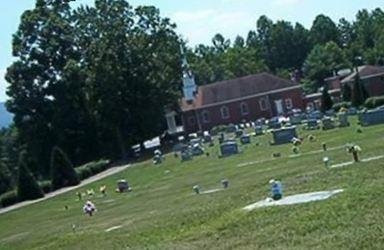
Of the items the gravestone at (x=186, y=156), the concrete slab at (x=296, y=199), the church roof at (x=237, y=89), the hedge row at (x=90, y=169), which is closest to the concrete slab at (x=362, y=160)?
the concrete slab at (x=296, y=199)

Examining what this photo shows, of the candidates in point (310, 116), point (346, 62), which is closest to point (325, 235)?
point (310, 116)

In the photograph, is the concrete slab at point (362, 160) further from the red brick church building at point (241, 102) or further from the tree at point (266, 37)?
the tree at point (266, 37)

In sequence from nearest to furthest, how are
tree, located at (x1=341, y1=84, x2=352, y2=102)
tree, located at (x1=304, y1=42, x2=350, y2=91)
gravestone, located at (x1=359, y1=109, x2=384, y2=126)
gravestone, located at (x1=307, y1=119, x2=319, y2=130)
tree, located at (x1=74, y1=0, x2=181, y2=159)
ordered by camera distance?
gravestone, located at (x1=359, y1=109, x2=384, y2=126) < gravestone, located at (x1=307, y1=119, x2=319, y2=130) < tree, located at (x1=74, y1=0, x2=181, y2=159) < tree, located at (x1=341, y1=84, x2=352, y2=102) < tree, located at (x1=304, y1=42, x2=350, y2=91)

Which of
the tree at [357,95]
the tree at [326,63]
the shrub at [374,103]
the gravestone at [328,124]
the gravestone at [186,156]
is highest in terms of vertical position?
the tree at [326,63]

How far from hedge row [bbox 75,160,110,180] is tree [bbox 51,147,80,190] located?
242cm

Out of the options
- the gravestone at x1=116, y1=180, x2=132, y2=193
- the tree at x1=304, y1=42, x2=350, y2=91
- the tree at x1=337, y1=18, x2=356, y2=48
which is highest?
the tree at x1=337, y1=18, x2=356, y2=48

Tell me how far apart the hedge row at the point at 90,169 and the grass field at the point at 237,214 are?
63.7 ft

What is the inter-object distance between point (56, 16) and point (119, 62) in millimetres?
10158

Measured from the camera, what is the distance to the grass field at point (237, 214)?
1474 centimetres

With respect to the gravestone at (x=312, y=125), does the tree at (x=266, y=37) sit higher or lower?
higher

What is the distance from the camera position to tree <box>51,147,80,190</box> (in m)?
59.5

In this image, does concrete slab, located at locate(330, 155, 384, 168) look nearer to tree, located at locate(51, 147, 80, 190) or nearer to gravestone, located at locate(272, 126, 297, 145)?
gravestone, located at locate(272, 126, 297, 145)

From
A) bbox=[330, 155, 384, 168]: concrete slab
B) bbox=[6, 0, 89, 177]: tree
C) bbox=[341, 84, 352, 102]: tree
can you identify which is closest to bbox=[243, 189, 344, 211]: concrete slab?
bbox=[330, 155, 384, 168]: concrete slab

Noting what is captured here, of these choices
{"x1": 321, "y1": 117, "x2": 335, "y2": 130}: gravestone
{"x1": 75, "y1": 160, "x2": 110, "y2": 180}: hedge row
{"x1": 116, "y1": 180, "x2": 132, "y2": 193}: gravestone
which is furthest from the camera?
{"x1": 75, "y1": 160, "x2": 110, "y2": 180}: hedge row
